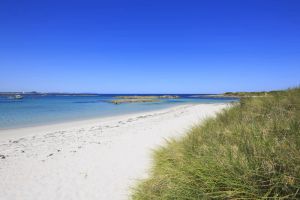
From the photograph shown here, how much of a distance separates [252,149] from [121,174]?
320 centimetres

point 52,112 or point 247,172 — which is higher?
point 247,172

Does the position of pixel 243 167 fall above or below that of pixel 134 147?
above

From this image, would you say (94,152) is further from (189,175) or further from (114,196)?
(189,175)

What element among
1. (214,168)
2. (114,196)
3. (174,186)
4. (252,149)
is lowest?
(114,196)

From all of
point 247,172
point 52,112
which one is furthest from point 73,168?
point 52,112

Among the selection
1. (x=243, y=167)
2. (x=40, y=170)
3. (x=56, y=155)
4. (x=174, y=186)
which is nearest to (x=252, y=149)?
(x=243, y=167)

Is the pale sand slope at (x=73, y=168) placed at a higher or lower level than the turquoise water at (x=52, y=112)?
higher

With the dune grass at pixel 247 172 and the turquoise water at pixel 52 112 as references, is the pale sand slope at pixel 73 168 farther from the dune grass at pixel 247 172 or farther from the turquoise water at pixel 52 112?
the turquoise water at pixel 52 112

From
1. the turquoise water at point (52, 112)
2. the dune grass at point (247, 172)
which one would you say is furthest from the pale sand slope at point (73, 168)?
the turquoise water at point (52, 112)

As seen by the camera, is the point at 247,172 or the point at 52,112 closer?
the point at 247,172

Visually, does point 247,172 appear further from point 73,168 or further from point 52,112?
point 52,112

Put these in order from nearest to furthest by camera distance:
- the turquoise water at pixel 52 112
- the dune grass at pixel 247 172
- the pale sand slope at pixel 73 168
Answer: the dune grass at pixel 247 172
the pale sand slope at pixel 73 168
the turquoise water at pixel 52 112

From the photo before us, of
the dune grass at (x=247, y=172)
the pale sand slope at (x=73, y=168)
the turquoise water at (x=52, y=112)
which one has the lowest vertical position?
the turquoise water at (x=52, y=112)

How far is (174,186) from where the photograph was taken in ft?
9.70
